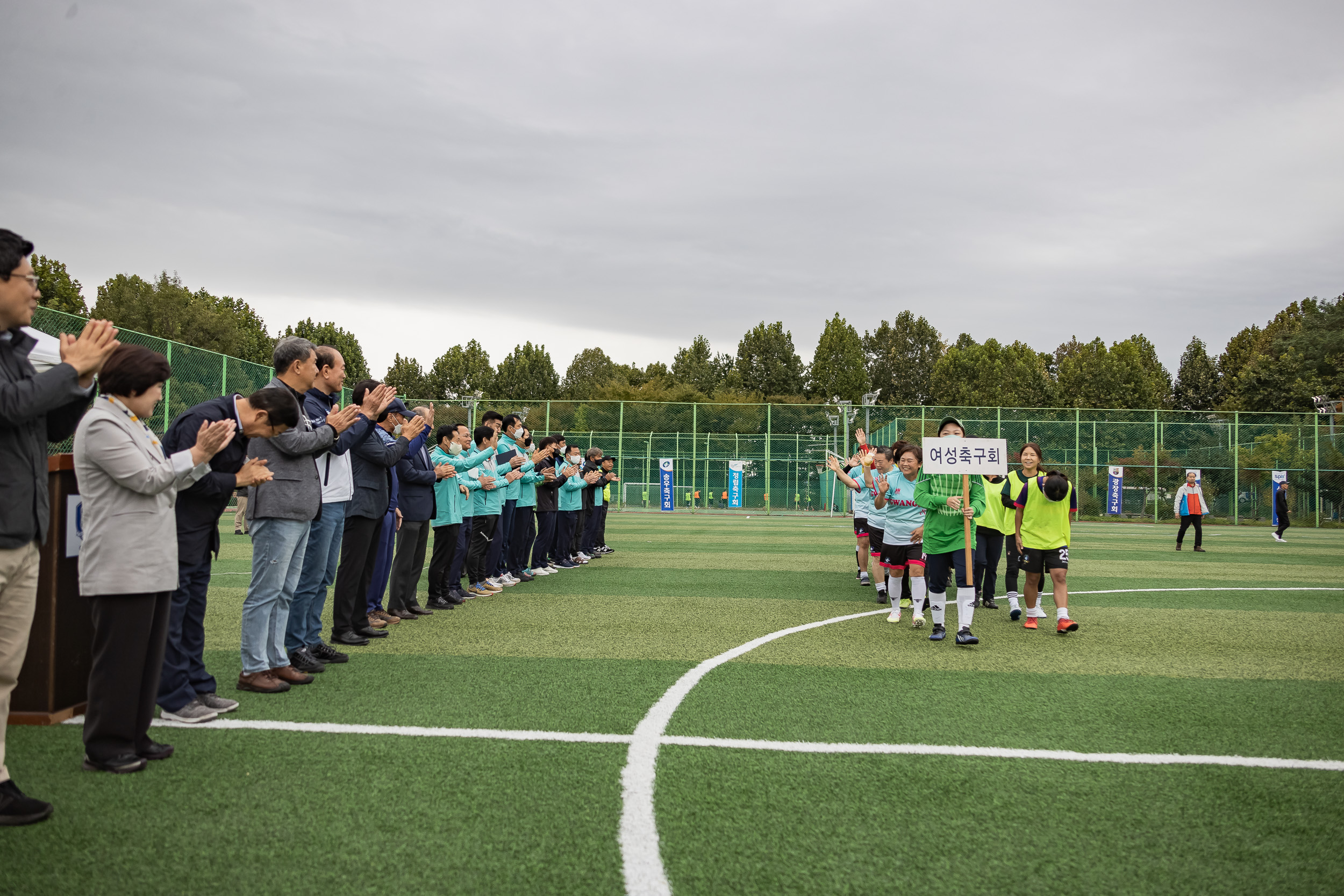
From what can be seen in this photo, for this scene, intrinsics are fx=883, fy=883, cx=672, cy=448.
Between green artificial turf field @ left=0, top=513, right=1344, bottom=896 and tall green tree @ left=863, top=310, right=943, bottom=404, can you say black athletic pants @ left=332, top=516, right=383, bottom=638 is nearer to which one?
green artificial turf field @ left=0, top=513, right=1344, bottom=896

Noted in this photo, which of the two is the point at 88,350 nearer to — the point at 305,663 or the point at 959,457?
the point at 305,663

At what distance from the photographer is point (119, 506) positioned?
3838mm

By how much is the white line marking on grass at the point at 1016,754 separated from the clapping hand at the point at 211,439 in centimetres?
257

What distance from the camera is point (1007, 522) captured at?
34.1 ft

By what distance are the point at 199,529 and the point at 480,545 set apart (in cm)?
583

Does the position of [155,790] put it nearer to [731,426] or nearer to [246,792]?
[246,792]

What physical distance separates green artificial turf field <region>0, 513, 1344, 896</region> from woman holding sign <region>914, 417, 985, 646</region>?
0.98 ft

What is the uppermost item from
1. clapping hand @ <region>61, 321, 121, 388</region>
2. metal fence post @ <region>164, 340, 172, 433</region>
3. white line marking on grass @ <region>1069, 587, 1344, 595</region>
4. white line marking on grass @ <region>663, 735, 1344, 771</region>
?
metal fence post @ <region>164, 340, 172, 433</region>

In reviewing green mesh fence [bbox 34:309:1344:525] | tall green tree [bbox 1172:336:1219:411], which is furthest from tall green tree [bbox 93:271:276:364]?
tall green tree [bbox 1172:336:1219:411]

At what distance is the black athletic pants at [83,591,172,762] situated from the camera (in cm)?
381

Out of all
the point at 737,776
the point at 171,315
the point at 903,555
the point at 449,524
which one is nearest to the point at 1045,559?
the point at 903,555

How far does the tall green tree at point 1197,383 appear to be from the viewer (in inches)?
2783

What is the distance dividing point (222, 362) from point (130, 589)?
63.8 ft

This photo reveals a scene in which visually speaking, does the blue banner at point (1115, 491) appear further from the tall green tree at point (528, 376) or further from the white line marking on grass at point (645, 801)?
the tall green tree at point (528, 376)
